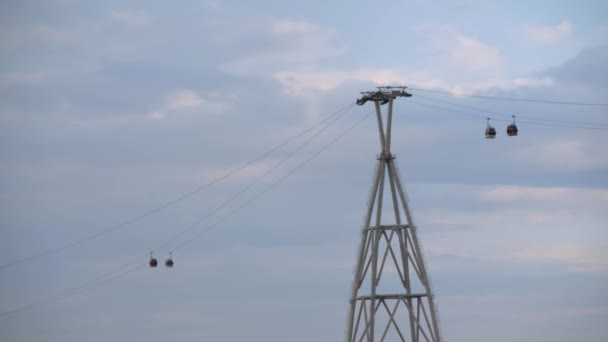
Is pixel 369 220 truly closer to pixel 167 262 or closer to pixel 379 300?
pixel 379 300

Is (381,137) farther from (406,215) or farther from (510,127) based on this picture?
(510,127)

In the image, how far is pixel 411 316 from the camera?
98438mm

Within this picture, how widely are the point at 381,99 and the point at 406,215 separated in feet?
30.4

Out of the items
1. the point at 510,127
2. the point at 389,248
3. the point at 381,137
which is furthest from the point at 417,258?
the point at 510,127

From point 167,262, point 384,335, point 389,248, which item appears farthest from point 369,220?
point 167,262

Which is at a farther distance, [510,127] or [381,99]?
[381,99]

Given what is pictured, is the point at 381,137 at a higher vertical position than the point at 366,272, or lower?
higher

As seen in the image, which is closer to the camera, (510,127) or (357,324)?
(510,127)

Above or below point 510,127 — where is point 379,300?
below

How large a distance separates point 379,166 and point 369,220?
14.0 ft

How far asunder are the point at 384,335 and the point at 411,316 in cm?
268

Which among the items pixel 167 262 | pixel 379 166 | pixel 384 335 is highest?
pixel 379 166

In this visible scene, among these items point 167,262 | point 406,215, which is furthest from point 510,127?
point 167,262

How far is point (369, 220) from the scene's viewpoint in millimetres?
99188
